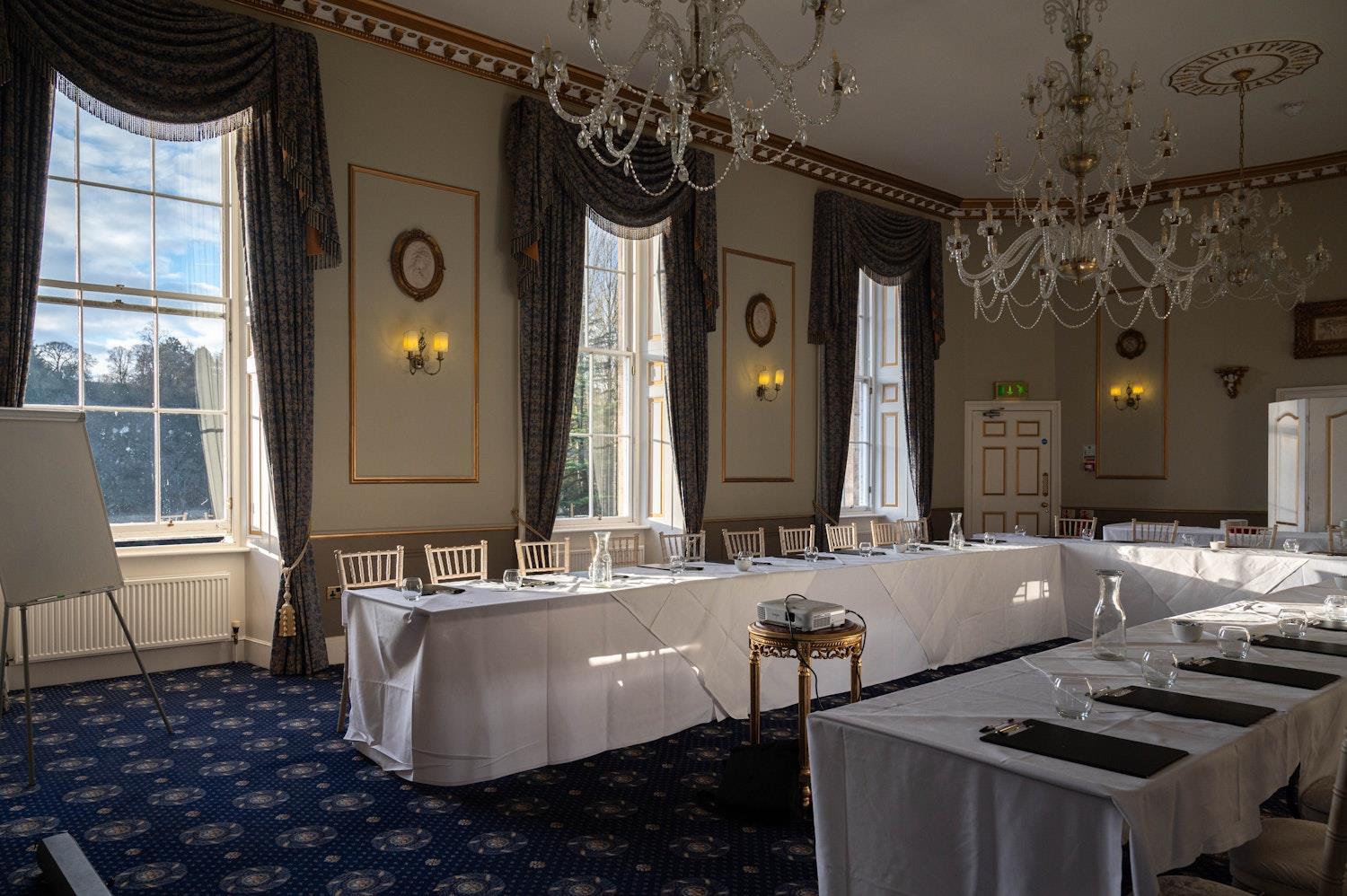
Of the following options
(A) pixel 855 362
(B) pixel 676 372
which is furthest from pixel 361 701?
(A) pixel 855 362

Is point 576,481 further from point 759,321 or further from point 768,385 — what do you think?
point 759,321

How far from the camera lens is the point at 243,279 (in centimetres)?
651

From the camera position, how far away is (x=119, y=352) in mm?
6164

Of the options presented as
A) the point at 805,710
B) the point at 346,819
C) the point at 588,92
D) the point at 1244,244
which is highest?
the point at 588,92

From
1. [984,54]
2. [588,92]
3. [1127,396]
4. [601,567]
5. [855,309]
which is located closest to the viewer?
[601,567]

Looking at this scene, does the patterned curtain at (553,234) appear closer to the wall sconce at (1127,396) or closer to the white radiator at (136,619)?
the white radiator at (136,619)

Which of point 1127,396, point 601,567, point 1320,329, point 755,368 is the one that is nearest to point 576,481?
point 755,368

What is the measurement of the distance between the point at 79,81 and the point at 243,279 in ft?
5.03

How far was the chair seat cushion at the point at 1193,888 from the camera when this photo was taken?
216 centimetres

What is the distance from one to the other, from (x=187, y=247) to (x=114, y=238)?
0.44 m

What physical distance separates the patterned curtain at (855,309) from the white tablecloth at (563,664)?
393 cm

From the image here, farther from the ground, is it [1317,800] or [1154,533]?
[1154,533]

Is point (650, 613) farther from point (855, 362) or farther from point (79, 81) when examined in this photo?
point (855, 362)

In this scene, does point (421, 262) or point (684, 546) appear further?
point (421, 262)
